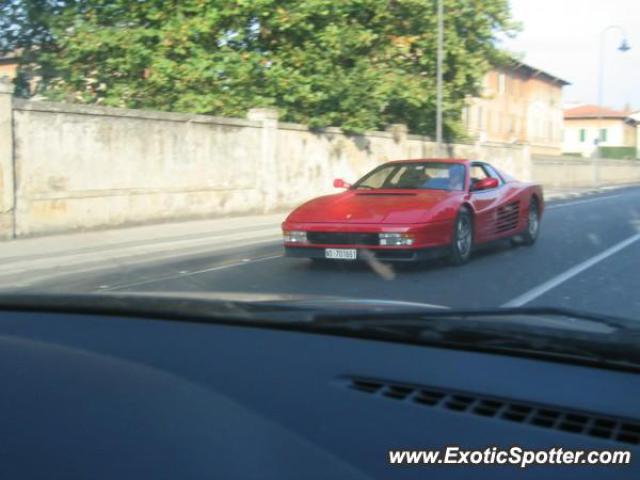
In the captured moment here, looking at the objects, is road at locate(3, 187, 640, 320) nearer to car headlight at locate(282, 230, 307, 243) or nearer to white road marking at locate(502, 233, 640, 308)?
white road marking at locate(502, 233, 640, 308)

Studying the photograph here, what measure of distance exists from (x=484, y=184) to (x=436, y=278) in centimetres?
189

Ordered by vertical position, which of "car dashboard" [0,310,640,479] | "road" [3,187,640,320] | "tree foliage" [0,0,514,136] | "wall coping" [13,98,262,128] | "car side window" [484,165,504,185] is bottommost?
"road" [3,187,640,320]

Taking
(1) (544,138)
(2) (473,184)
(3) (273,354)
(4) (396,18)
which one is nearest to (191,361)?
(3) (273,354)

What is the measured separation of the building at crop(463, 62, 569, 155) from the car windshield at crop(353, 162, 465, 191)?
43812 millimetres

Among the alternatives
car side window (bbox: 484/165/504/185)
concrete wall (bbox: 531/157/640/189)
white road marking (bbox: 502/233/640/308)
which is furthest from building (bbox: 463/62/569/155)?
car side window (bbox: 484/165/504/185)

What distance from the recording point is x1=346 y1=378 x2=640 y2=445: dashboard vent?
1.80 meters

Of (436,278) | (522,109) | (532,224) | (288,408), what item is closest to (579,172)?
(522,109)

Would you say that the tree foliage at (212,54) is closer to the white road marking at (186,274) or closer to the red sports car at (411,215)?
the white road marking at (186,274)

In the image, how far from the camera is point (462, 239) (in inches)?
396

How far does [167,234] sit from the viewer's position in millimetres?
14844

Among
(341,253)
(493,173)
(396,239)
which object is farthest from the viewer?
(493,173)

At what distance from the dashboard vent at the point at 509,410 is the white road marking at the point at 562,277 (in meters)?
4.62

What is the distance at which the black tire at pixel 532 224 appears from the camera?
12.4m

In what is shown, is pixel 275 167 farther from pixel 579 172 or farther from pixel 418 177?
pixel 579 172
